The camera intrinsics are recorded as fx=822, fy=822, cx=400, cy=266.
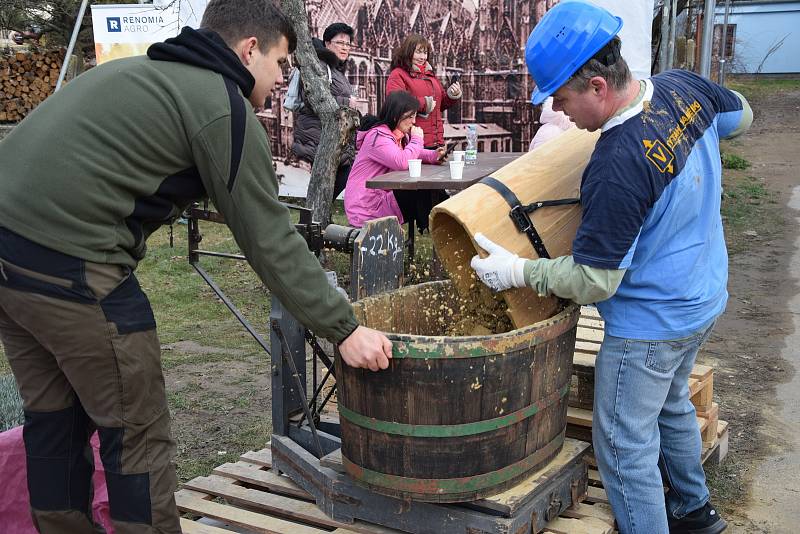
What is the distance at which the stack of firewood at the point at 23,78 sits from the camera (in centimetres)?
1435

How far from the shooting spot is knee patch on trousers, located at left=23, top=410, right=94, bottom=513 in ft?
8.18

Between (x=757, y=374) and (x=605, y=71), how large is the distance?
330 cm

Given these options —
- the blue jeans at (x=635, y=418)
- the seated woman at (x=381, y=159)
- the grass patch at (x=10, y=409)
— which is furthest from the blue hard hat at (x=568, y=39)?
the seated woman at (x=381, y=159)

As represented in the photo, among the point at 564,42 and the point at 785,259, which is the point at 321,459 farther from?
the point at 785,259

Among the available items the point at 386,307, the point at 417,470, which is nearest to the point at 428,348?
the point at 417,470

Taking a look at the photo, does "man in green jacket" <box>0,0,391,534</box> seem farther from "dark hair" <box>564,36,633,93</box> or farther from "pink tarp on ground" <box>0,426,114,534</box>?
"dark hair" <box>564,36,633,93</box>

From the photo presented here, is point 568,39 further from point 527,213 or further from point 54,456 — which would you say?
point 54,456

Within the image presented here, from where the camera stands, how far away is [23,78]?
14.5m

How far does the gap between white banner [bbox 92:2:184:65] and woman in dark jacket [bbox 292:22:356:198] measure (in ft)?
5.97

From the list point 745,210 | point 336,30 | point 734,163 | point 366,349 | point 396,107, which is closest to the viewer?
point 366,349

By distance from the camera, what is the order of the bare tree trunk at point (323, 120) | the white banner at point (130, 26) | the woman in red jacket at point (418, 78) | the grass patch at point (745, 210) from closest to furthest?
the bare tree trunk at point (323, 120) < the woman in red jacket at point (418, 78) < the white banner at point (130, 26) < the grass patch at point (745, 210)

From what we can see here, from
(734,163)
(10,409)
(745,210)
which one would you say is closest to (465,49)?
(745,210)

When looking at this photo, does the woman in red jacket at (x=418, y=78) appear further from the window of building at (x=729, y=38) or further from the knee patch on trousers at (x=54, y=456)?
the window of building at (x=729, y=38)

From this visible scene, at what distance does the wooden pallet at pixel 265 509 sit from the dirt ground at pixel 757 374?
86cm
